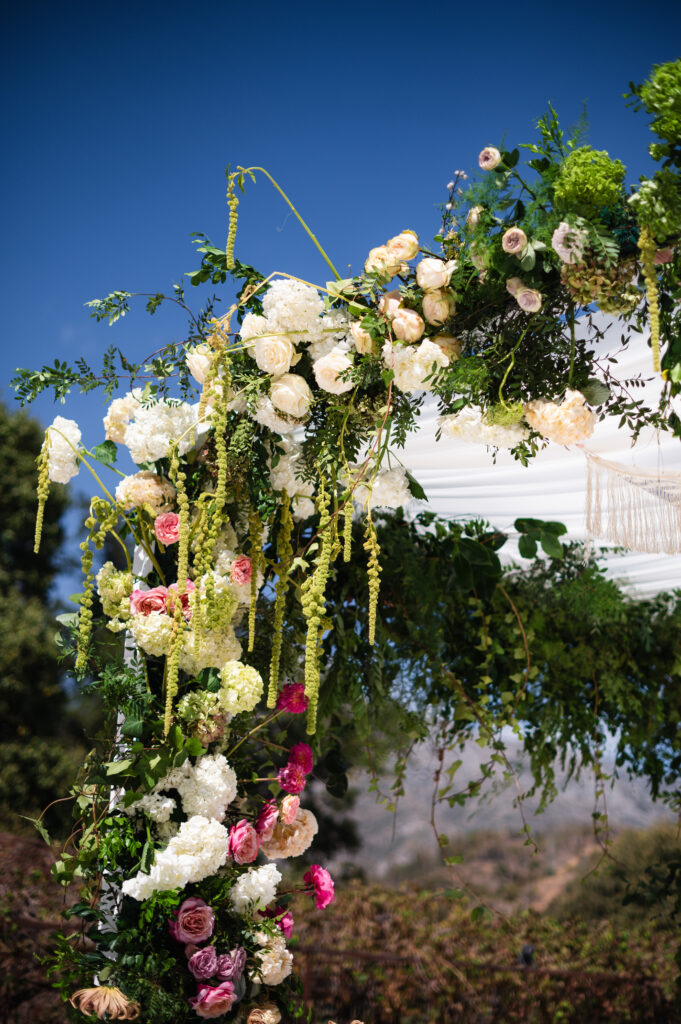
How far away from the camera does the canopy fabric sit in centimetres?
208

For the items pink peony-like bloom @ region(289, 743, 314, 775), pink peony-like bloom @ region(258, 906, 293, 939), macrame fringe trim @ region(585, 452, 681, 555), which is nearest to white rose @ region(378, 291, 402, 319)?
macrame fringe trim @ region(585, 452, 681, 555)

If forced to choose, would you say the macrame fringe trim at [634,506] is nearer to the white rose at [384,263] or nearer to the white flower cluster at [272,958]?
the white rose at [384,263]

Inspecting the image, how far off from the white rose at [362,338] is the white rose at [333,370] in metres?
0.04

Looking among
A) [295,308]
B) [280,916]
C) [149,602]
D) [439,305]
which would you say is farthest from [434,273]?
[280,916]

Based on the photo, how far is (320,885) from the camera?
5.98 ft

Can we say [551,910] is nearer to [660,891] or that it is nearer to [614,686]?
[660,891]

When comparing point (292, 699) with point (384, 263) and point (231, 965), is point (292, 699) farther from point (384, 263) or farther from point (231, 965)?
point (384, 263)

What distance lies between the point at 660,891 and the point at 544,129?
3.46 meters

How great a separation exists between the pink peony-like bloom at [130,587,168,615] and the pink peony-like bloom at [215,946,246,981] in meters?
0.70

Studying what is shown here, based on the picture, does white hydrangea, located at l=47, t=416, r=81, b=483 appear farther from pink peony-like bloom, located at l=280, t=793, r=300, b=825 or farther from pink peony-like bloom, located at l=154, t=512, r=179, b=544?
pink peony-like bloom, located at l=280, t=793, r=300, b=825

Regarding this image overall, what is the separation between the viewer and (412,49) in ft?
8.83

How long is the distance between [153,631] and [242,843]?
0.50m

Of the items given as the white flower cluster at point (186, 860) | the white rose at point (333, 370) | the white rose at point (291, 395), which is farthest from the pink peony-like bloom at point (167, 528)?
the white flower cluster at point (186, 860)

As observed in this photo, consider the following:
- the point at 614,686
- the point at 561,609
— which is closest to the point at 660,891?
the point at 614,686
